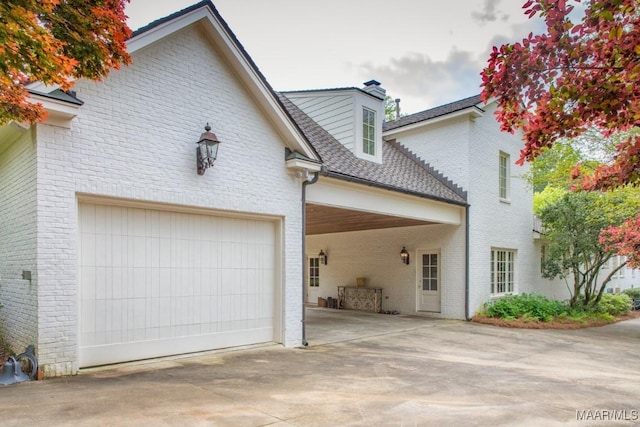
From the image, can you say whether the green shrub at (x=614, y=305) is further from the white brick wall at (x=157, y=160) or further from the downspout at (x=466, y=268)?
the white brick wall at (x=157, y=160)

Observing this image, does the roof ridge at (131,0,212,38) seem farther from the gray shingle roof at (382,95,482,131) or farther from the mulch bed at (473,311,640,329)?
A: the mulch bed at (473,311,640,329)

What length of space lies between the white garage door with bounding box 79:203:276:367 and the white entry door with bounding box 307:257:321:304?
984 cm

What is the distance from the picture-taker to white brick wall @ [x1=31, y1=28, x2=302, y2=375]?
18.9 ft

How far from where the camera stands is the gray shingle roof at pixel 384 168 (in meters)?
10.1

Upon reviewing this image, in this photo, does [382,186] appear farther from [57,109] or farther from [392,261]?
[57,109]

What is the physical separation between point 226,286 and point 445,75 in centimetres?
1387

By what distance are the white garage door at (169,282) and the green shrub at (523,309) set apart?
7.92 meters

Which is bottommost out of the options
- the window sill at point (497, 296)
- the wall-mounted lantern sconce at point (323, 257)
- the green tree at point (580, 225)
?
the window sill at point (497, 296)

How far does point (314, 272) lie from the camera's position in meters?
18.6

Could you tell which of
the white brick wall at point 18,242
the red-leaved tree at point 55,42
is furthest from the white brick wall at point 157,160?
Result: the red-leaved tree at point 55,42

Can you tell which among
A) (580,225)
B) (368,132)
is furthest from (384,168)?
(580,225)

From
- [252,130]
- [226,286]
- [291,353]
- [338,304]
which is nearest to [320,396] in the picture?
[291,353]

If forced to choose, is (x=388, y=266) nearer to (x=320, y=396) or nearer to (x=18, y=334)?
(x=320, y=396)

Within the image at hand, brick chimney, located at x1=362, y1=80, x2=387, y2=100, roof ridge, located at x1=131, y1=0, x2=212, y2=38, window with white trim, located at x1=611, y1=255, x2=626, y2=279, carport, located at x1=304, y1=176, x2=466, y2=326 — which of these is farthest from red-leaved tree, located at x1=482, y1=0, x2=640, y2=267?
window with white trim, located at x1=611, y1=255, x2=626, y2=279
